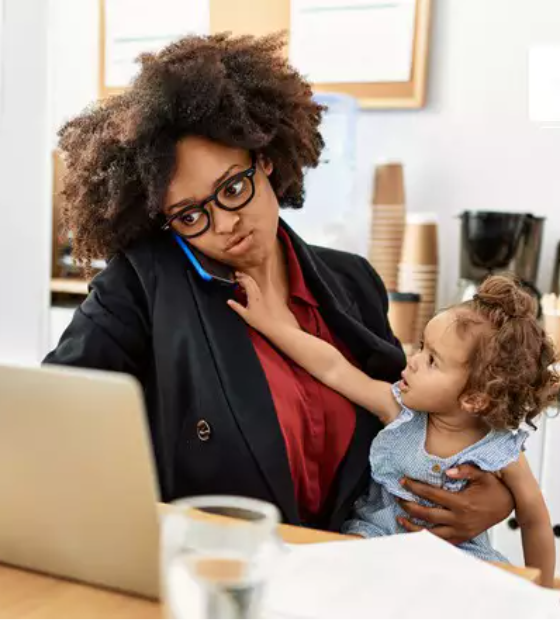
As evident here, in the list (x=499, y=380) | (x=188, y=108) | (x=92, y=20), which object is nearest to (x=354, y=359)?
(x=499, y=380)

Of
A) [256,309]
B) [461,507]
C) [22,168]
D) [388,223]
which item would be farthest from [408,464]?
[22,168]

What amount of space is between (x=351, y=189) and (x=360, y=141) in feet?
0.62

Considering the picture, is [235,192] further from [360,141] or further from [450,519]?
[360,141]

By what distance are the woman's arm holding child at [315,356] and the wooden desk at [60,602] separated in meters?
0.56

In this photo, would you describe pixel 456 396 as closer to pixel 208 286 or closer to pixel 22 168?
pixel 208 286

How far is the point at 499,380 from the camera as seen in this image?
4.22ft

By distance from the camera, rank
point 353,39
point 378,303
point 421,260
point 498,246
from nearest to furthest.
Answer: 1. point 378,303
2. point 498,246
3. point 421,260
4. point 353,39

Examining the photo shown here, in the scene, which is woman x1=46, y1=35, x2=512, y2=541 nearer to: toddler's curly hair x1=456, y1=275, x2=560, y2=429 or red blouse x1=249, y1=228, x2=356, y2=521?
red blouse x1=249, y1=228, x2=356, y2=521

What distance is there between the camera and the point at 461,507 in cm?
132

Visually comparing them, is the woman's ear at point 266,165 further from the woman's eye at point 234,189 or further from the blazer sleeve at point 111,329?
the blazer sleeve at point 111,329

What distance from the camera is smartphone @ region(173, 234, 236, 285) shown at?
135cm

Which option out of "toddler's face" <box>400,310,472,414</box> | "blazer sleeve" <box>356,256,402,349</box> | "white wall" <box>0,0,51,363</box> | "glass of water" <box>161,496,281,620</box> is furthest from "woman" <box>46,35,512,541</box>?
"white wall" <box>0,0,51,363</box>

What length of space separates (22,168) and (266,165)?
1605mm

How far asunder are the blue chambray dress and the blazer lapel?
6.3 inches
